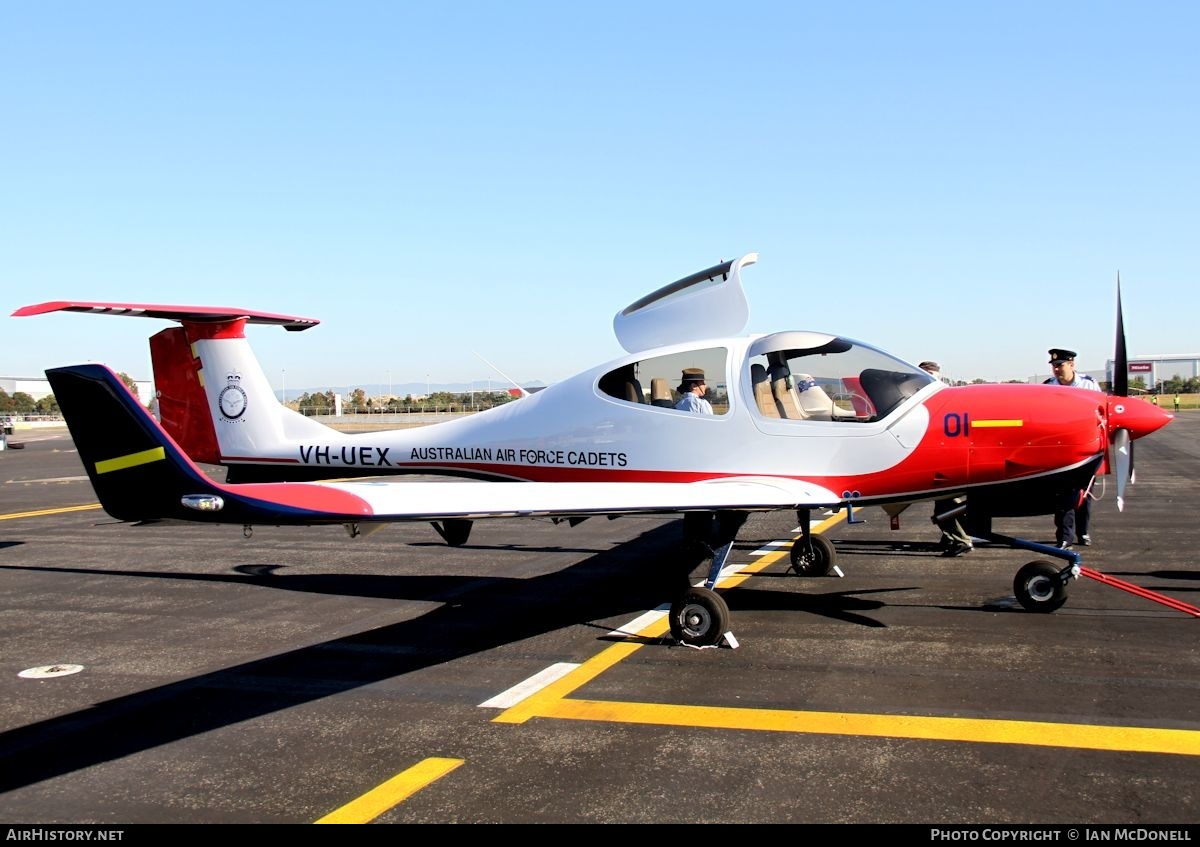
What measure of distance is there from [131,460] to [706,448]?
15.8ft

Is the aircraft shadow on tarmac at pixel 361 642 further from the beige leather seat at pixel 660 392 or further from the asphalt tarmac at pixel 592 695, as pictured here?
the beige leather seat at pixel 660 392

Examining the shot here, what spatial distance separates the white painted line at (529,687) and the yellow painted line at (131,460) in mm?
3087

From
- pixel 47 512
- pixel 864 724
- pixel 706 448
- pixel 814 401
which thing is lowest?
pixel 864 724

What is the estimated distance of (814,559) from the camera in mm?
10281

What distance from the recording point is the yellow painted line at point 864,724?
200 inches

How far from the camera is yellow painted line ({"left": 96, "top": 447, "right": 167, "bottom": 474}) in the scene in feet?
22.5

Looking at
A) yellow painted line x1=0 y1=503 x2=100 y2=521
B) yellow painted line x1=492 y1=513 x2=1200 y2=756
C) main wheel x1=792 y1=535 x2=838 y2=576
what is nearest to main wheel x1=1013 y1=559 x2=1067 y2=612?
main wheel x1=792 y1=535 x2=838 y2=576

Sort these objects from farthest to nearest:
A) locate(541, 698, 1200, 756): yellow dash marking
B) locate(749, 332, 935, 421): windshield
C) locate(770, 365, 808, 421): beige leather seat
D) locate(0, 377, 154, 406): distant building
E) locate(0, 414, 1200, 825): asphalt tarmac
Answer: locate(0, 377, 154, 406): distant building < locate(770, 365, 808, 421): beige leather seat < locate(749, 332, 935, 421): windshield < locate(541, 698, 1200, 756): yellow dash marking < locate(0, 414, 1200, 825): asphalt tarmac

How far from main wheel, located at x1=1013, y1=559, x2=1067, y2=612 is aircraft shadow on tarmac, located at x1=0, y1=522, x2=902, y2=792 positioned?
1.29 metres

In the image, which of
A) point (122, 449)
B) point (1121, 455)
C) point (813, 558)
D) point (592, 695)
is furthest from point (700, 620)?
point (122, 449)

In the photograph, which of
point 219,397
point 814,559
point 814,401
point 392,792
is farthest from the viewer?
point 219,397

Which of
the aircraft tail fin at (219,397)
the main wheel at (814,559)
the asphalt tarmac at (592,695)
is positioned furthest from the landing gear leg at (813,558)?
the aircraft tail fin at (219,397)

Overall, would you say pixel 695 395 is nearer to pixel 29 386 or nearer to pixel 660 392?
pixel 660 392

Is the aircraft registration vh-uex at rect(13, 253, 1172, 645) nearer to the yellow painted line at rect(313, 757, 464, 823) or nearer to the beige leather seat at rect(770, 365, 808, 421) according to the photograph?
the beige leather seat at rect(770, 365, 808, 421)
